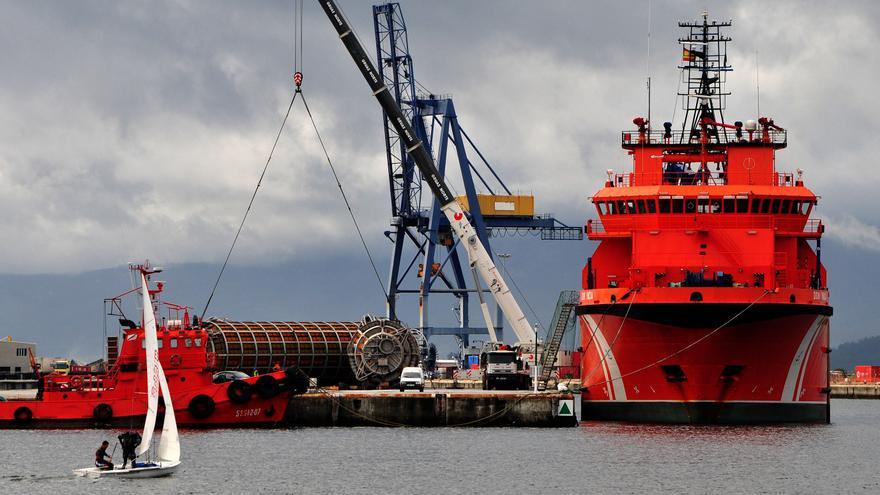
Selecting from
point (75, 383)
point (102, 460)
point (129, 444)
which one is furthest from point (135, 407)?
point (102, 460)

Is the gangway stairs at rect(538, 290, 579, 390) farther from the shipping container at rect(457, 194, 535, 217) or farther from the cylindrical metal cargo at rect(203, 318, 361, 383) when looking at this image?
the shipping container at rect(457, 194, 535, 217)

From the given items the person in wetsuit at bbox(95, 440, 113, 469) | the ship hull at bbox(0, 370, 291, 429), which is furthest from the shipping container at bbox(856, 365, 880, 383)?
the person in wetsuit at bbox(95, 440, 113, 469)

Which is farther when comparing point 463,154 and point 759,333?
point 463,154

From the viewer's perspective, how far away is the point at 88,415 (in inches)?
3054

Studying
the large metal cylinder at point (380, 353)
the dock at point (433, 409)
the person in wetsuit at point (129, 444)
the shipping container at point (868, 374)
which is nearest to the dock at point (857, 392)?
the shipping container at point (868, 374)

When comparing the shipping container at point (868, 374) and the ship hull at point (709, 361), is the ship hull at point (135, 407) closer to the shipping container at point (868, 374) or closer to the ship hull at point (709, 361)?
the ship hull at point (709, 361)

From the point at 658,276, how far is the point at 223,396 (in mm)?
20801

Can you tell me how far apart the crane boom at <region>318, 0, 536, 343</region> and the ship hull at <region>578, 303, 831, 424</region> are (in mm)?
19287

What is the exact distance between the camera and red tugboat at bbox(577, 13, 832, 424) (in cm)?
7381

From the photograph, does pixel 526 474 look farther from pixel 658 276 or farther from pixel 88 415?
pixel 88 415

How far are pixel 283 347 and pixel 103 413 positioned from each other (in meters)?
20.9

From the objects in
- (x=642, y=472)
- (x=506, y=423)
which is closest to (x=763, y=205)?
(x=506, y=423)

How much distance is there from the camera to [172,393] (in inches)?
3061

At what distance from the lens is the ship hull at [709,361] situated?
241ft
